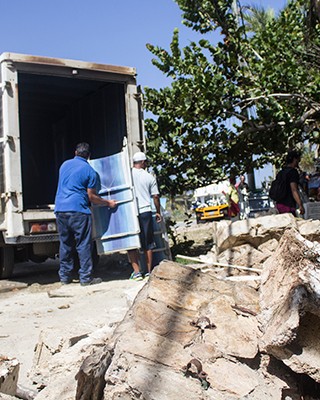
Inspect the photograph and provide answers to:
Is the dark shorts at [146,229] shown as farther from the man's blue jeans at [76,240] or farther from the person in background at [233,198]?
the person in background at [233,198]

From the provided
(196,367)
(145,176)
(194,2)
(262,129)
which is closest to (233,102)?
(262,129)

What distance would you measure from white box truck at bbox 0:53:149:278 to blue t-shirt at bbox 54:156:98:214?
1.72 feet

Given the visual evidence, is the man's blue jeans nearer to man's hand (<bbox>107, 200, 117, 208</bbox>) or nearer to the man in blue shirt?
the man in blue shirt

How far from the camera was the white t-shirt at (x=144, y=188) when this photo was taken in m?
8.05

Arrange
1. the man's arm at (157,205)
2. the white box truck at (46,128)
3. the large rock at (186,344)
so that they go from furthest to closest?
the man's arm at (157,205)
the white box truck at (46,128)
the large rock at (186,344)

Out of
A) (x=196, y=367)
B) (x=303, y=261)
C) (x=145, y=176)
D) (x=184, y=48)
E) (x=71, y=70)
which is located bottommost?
(x=196, y=367)

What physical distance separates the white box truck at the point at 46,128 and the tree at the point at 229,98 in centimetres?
97

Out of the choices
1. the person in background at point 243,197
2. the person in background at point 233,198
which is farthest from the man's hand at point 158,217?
the person in background at point 243,197

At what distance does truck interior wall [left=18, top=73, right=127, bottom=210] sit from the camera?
9344mm

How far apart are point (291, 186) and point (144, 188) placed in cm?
203

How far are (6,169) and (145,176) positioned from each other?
190 cm

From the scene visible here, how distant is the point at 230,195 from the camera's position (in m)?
16.0

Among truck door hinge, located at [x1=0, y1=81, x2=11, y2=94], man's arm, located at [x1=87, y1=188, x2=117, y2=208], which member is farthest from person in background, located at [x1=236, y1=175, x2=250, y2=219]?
truck door hinge, located at [x1=0, y1=81, x2=11, y2=94]

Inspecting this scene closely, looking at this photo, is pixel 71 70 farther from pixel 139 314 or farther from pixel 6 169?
pixel 139 314
